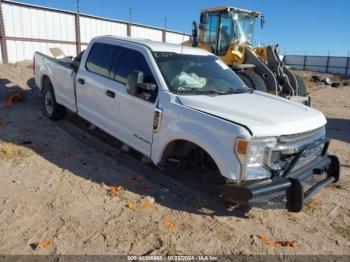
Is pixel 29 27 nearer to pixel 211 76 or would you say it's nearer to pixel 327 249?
pixel 211 76

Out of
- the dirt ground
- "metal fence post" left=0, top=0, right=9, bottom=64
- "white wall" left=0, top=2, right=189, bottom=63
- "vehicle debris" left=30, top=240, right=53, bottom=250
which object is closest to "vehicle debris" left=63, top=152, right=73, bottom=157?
the dirt ground

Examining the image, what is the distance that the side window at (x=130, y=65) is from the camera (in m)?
4.61

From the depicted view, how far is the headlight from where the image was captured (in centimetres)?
332

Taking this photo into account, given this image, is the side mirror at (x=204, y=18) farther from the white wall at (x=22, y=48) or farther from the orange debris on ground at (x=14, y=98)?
the white wall at (x=22, y=48)

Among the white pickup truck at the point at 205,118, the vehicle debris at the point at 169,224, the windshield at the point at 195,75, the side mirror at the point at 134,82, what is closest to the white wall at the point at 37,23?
the white pickup truck at the point at 205,118

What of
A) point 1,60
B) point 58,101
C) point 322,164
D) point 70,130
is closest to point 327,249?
point 322,164

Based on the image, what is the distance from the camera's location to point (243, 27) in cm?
1138

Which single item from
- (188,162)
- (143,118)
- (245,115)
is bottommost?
(188,162)

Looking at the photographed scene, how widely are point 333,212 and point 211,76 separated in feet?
8.20

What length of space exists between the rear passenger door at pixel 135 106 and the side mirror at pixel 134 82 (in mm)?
121

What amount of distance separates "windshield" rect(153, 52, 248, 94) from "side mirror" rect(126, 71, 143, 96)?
355mm

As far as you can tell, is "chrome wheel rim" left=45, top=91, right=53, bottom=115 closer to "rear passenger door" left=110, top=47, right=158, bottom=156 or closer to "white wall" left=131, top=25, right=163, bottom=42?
"rear passenger door" left=110, top=47, right=158, bottom=156

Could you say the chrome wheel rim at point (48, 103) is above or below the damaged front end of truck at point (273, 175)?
below

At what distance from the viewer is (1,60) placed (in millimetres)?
14727
